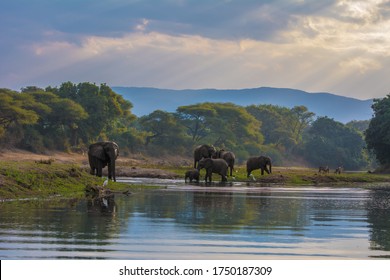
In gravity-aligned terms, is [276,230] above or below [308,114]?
below

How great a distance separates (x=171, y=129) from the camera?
12288 cm

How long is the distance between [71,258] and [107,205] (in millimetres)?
12476

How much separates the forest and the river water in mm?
60276

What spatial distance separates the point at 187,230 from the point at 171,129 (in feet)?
338

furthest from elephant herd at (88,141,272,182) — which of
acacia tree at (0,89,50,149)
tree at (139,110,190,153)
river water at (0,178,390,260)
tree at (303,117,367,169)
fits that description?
tree at (303,117,367,169)

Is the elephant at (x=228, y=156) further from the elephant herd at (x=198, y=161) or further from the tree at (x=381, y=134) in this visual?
the tree at (x=381, y=134)

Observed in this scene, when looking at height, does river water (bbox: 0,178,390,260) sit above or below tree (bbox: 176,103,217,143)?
below

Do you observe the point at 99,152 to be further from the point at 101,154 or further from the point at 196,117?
the point at 196,117

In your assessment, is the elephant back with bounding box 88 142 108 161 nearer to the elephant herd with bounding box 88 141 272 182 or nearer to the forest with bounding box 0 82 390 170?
the elephant herd with bounding box 88 141 272 182

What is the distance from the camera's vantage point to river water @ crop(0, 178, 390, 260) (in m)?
16.1

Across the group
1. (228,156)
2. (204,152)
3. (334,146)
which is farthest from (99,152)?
(334,146)
